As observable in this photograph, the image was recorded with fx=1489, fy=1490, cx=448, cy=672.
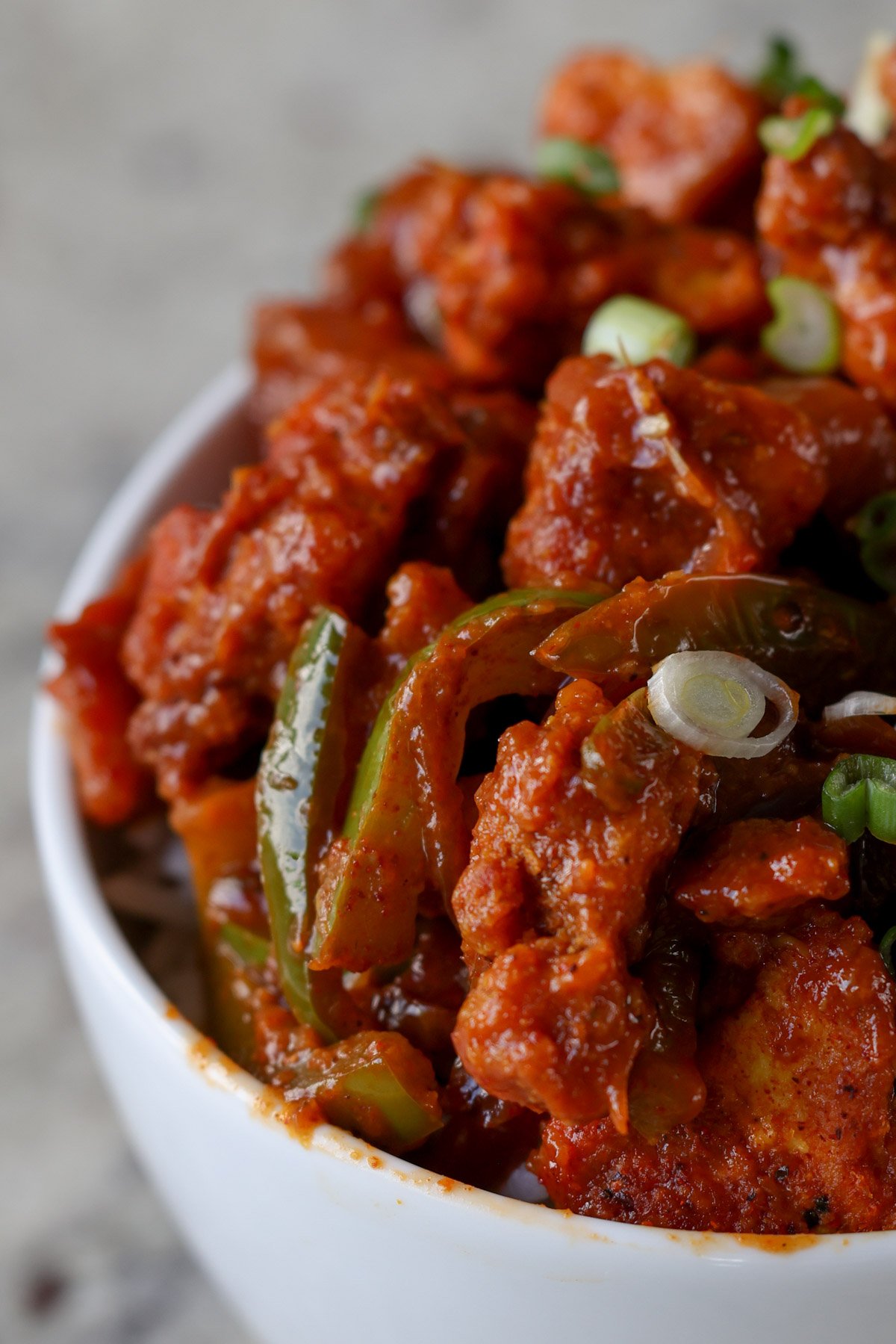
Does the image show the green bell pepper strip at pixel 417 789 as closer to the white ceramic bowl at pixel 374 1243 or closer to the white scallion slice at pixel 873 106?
the white ceramic bowl at pixel 374 1243

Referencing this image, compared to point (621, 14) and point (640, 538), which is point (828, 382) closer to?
point (640, 538)

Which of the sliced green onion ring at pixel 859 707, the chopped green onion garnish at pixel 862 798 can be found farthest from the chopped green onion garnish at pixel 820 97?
Answer: the chopped green onion garnish at pixel 862 798

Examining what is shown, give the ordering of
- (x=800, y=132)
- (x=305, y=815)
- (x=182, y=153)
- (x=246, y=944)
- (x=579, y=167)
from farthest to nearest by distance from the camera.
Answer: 1. (x=182, y=153)
2. (x=579, y=167)
3. (x=800, y=132)
4. (x=246, y=944)
5. (x=305, y=815)

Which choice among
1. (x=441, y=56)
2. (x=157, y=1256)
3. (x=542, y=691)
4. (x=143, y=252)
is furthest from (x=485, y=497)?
(x=441, y=56)

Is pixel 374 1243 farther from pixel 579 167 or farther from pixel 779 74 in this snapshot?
pixel 779 74

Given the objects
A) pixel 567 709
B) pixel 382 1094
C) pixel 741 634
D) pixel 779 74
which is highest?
pixel 779 74

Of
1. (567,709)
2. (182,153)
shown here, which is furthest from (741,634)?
(182,153)
